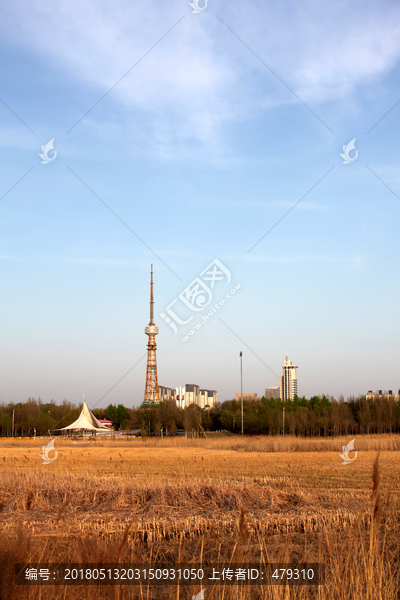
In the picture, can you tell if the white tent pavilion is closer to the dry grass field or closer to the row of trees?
the row of trees

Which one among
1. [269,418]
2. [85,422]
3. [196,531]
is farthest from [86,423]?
[196,531]

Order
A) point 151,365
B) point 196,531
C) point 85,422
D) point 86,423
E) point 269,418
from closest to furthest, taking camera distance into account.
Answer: point 196,531
point 86,423
point 85,422
point 269,418
point 151,365

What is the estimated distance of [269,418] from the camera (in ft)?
275

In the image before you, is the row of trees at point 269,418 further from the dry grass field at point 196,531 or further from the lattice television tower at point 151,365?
the dry grass field at point 196,531

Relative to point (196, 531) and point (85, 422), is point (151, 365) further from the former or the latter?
point (196, 531)

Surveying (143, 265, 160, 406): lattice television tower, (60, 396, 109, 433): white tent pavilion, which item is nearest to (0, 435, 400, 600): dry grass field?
(60, 396, 109, 433): white tent pavilion

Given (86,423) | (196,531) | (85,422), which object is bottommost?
(86,423)

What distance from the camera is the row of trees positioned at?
262 ft

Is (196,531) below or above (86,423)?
above

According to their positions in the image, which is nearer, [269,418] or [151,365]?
[269,418]

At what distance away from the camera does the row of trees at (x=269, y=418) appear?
79875mm

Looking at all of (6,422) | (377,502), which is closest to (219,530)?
(377,502)

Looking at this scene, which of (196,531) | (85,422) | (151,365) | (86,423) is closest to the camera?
(196,531)

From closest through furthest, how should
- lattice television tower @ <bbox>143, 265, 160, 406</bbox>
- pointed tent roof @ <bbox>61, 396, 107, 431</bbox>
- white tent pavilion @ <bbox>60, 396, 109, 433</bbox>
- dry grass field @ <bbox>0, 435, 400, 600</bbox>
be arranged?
dry grass field @ <bbox>0, 435, 400, 600</bbox>
white tent pavilion @ <bbox>60, 396, 109, 433</bbox>
pointed tent roof @ <bbox>61, 396, 107, 431</bbox>
lattice television tower @ <bbox>143, 265, 160, 406</bbox>
